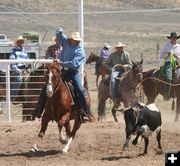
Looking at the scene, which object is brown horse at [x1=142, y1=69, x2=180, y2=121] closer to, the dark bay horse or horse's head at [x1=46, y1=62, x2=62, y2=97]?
the dark bay horse

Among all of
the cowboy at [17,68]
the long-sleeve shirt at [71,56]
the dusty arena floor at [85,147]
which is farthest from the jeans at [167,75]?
the long-sleeve shirt at [71,56]

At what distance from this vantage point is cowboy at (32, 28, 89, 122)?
34.2 feet

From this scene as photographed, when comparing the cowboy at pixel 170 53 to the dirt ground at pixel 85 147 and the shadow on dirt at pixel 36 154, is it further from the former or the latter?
the shadow on dirt at pixel 36 154

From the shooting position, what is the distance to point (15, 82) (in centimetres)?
1459

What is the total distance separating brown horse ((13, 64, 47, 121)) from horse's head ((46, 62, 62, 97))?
14.4 ft

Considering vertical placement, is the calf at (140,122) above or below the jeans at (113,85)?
above

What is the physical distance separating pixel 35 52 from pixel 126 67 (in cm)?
598

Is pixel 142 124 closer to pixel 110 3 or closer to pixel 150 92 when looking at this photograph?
pixel 150 92

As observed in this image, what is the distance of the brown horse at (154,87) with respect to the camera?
15.4 metres

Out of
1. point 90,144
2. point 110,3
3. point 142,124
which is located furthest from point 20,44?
point 110,3

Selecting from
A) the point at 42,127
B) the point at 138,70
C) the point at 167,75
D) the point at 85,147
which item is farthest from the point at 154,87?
the point at 42,127

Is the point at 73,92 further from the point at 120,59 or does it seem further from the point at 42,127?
the point at 120,59

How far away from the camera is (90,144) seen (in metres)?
11.2

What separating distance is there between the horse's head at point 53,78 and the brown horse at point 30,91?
14.4 feet
